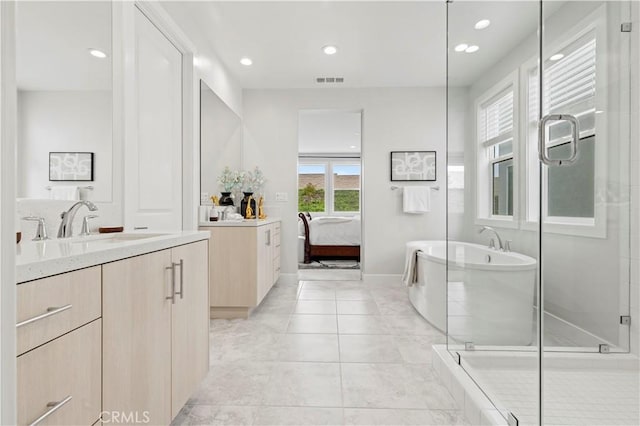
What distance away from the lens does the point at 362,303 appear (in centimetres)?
327

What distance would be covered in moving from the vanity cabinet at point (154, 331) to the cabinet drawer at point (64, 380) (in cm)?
5

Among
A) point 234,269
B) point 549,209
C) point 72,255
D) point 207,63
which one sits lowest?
point 234,269

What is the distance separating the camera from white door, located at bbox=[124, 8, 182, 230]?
6.51 ft

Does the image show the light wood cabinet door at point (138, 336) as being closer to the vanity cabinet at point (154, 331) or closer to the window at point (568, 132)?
the vanity cabinet at point (154, 331)

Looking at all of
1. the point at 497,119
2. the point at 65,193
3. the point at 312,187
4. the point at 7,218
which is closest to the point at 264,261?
the point at 65,193

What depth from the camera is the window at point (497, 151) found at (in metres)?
1.71

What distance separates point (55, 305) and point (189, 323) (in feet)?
2.37

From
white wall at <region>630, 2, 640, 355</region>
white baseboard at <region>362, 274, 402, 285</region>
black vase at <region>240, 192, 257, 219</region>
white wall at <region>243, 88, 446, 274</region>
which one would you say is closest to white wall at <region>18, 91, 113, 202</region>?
black vase at <region>240, 192, 257, 219</region>

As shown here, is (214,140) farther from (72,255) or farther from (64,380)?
(64,380)

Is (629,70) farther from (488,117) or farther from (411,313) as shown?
(411,313)

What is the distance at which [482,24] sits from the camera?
189 centimetres

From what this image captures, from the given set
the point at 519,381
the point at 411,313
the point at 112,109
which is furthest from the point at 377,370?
the point at 112,109

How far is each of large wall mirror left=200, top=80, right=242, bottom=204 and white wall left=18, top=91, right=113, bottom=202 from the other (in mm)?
1312

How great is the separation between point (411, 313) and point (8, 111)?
3.04 metres
